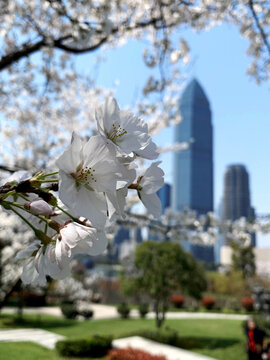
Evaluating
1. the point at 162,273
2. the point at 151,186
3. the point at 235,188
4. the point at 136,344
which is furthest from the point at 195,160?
the point at 151,186

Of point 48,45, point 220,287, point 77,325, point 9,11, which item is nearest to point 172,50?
point 48,45

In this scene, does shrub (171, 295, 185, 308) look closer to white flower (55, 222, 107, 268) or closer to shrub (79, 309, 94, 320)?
shrub (79, 309, 94, 320)

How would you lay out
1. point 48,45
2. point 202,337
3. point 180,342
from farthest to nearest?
point 202,337 → point 180,342 → point 48,45

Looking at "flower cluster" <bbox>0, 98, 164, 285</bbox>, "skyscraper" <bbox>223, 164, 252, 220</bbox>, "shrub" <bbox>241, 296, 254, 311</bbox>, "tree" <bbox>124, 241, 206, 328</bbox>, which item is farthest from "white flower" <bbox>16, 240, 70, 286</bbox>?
"skyscraper" <bbox>223, 164, 252, 220</bbox>

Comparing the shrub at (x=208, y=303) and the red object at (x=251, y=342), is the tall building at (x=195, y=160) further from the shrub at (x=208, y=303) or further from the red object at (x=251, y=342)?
the red object at (x=251, y=342)

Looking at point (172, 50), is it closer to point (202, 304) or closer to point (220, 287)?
point (202, 304)

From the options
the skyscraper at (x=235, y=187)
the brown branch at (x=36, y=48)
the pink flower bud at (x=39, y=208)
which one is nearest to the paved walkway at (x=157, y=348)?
the brown branch at (x=36, y=48)
